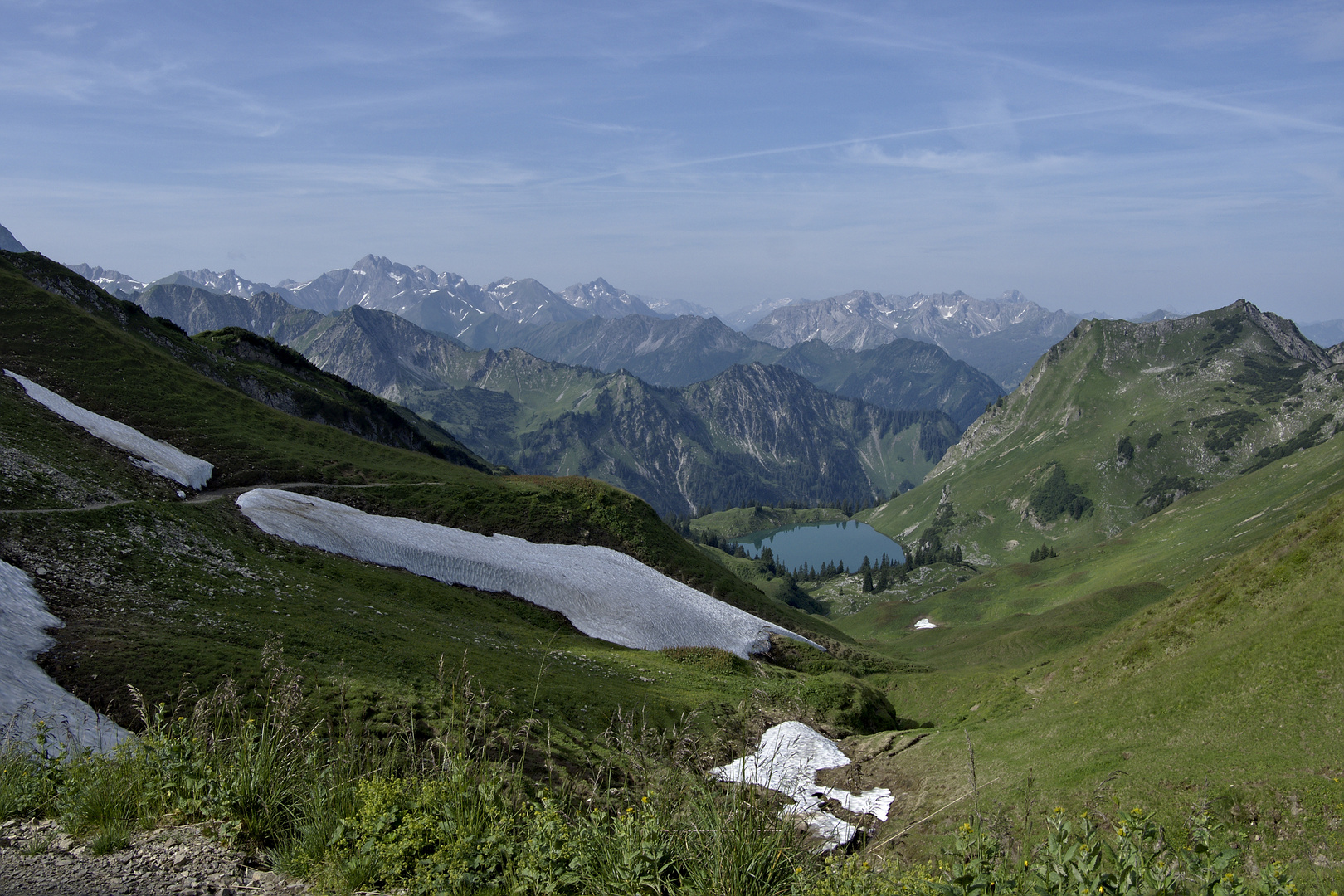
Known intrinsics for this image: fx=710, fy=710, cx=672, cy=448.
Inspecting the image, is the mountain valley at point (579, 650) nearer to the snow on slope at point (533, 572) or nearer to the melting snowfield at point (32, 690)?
the melting snowfield at point (32, 690)

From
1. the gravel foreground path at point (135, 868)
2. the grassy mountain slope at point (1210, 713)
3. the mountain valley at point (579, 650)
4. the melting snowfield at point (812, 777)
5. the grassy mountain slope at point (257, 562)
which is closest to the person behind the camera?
the gravel foreground path at point (135, 868)

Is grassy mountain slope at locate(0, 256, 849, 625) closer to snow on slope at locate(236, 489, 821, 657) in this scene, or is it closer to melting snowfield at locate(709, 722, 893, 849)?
snow on slope at locate(236, 489, 821, 657)

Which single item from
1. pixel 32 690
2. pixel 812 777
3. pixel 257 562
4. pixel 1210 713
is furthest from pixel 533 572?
pixel 1210 713

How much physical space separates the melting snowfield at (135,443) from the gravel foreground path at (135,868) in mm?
54379

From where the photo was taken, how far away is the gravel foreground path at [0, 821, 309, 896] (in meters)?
8.59

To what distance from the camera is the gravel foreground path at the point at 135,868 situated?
8.59 meters

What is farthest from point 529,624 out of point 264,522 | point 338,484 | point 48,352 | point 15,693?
point 48,352

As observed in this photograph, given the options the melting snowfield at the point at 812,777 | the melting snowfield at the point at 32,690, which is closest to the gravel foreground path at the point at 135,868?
the melting snowfield at the point at 32,690

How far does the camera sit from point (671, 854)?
352 inches

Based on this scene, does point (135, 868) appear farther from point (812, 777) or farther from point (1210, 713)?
point (1210, 713)

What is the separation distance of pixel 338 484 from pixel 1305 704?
69.1 meters

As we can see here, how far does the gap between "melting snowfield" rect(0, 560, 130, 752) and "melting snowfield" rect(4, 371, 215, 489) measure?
3139 centimetres

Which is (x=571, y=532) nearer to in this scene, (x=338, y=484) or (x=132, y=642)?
(x=338, y=484)

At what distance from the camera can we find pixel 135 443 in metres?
57.9
